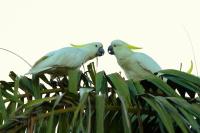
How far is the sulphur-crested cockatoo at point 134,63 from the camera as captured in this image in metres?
2.23

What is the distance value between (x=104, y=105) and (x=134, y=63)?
1286mm

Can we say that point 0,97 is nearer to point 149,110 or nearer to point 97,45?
point 149,110

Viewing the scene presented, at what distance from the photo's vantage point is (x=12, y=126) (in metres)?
0.99

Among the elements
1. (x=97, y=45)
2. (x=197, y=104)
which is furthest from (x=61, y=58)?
(x=197, y=104)

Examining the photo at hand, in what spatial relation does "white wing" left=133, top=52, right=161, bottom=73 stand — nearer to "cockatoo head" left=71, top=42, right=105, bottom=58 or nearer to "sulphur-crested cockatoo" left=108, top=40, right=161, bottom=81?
"sulphur-crested cockatoo" left=108, top=40, right=161, bottom=81

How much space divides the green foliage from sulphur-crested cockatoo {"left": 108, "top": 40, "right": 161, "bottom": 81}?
0.90 metres

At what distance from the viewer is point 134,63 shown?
89.7 inches

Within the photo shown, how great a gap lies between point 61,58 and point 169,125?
117cm

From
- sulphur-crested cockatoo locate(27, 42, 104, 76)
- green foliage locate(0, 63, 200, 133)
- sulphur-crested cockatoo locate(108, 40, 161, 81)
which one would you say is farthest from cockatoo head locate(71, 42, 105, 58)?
green foliage locate(0, 63, 200, 133)

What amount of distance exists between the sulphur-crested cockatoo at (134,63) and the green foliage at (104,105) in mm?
897

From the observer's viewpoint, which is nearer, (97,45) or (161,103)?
(161,103)

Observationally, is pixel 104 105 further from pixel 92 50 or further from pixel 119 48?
pixel 119 48

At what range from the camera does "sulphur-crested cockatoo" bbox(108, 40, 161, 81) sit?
2.23 metres

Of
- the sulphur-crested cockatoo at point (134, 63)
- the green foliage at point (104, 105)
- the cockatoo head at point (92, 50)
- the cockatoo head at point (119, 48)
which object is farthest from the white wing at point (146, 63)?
the green foliage at point (104, 105)
